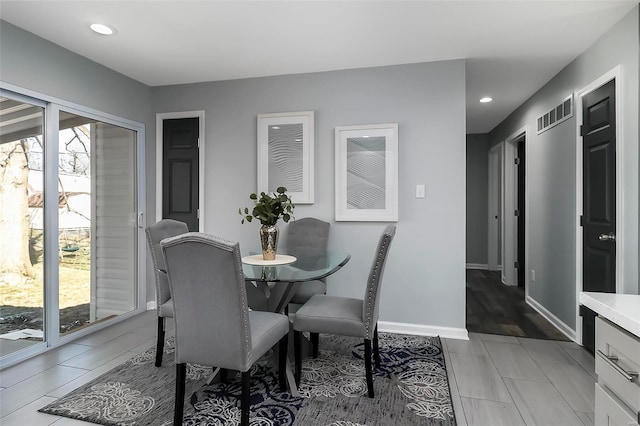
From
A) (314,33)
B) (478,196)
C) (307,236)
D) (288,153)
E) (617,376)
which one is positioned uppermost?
(314,33)

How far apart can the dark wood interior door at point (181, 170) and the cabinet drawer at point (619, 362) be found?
3.56m

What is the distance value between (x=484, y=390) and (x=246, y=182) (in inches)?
107

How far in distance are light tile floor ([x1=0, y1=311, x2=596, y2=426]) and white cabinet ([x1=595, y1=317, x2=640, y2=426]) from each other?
2.77 ft

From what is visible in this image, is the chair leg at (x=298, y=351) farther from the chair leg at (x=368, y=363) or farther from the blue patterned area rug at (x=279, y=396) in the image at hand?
the chair leg at (x=368, y=363)

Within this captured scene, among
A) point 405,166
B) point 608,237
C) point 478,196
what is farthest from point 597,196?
point 478,196

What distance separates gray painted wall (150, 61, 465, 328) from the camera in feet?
10.7

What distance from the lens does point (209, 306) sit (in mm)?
1698

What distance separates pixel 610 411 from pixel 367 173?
97.6 inches

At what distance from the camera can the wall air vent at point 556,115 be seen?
3.28m

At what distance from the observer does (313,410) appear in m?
2.00

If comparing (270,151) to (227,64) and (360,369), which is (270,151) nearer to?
(227,64)

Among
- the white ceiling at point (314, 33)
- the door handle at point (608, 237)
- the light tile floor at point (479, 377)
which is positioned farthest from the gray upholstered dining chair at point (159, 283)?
the door handle at point (608, 237)

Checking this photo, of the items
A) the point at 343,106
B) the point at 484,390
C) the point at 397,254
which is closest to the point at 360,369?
the point at 484,390

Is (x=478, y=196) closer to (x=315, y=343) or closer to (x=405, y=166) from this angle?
(x=405, y=166)
